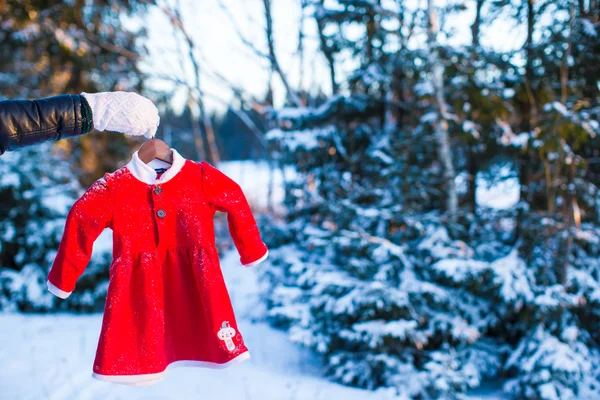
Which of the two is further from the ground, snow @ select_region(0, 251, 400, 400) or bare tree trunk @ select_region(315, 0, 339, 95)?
bare tree trunk @ select_region(315, 0, 339, 95)

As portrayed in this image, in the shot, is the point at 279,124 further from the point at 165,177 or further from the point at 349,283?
the point at 165,177

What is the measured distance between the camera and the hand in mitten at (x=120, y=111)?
4.91 ft

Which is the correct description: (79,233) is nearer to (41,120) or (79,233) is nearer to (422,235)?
(41,120)

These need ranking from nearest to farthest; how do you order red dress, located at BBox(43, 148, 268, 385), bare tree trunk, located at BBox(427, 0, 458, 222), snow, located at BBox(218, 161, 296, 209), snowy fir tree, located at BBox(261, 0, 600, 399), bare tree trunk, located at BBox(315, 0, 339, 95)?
red dress, located at BBox(43, 148, 268, 385) → snowy fir tree, located at BBox(261, 0, 600, 399) → bare tree trunk, located at BBox(427, 0, 458, 222) → bare tree trunk, located at BBox(315, 0, 339, 95) → snow, located at BBox(218, 161, 296, 209)

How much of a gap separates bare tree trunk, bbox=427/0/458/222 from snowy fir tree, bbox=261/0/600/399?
17mm

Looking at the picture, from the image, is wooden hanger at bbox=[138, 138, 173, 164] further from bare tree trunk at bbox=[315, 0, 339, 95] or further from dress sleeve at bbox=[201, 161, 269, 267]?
bare tree trunk at bbox=[315, 0, 339, 95]

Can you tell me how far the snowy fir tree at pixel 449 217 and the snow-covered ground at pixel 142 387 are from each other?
0.38 m

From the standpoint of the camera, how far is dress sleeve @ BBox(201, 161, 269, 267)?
1.76 meters

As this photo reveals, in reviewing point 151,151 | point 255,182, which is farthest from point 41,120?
point 255,182

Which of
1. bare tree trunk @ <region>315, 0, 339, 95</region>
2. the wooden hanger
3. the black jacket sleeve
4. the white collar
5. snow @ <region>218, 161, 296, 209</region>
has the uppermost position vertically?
bare tree trunk @ <region>315, 0, 339, 95</region>

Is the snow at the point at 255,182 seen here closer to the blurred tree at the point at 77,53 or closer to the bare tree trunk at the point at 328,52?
the blurred tree at the point at 77,53

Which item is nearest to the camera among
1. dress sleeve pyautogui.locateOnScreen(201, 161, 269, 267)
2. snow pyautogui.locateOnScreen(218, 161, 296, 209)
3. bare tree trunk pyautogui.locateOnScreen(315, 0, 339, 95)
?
dress sleeve pyautogui.locateOnScreen(201, 161, 269, 267)

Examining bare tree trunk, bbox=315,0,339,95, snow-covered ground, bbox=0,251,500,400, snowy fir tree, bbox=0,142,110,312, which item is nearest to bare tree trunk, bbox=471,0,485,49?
bare tree trunk, bbox=315,0,339,95

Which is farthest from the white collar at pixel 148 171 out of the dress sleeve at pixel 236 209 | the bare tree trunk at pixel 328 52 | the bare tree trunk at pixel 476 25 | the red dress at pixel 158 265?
the bare tree trunk at pixel 476 25
